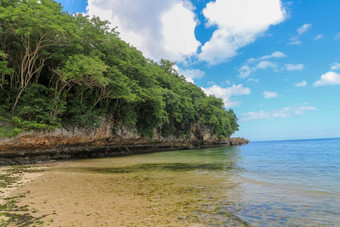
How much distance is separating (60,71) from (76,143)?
846 cm

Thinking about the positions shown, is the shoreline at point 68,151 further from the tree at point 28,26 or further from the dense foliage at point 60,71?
the tree at point 28,26

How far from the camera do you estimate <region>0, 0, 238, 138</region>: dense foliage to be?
1284 cm

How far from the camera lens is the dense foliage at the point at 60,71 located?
12.8 meters

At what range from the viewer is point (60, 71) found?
14297mm

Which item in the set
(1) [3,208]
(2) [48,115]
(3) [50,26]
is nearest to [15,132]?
(2) [48,115]

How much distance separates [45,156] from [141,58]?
56.2ft

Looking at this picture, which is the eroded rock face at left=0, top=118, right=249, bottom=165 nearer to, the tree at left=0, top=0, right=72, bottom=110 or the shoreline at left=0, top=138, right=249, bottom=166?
the shoreline at left=0, top=138, right=249, bottom=166

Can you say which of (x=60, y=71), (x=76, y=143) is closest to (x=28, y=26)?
(x=60, y=71)

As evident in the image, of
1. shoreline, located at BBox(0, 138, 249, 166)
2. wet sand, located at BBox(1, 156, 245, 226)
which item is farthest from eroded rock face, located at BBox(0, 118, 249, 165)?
wet sand, located at BBox(1, 156, 245, 226)

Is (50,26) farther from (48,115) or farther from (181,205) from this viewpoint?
(181,205)

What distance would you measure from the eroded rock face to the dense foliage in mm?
1013

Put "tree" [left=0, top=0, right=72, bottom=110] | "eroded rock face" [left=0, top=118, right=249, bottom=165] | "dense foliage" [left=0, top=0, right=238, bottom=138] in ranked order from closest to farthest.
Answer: "tree" [left=0, top=0, right=72, bottom=110], "dense foliage" [left=0, top=0, right=238, bottom=138], "eroded rock face" [left=0, top=118, right=249, bottom=165]

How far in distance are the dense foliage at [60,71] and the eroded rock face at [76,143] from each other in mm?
1013

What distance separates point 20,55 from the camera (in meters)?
15.3
